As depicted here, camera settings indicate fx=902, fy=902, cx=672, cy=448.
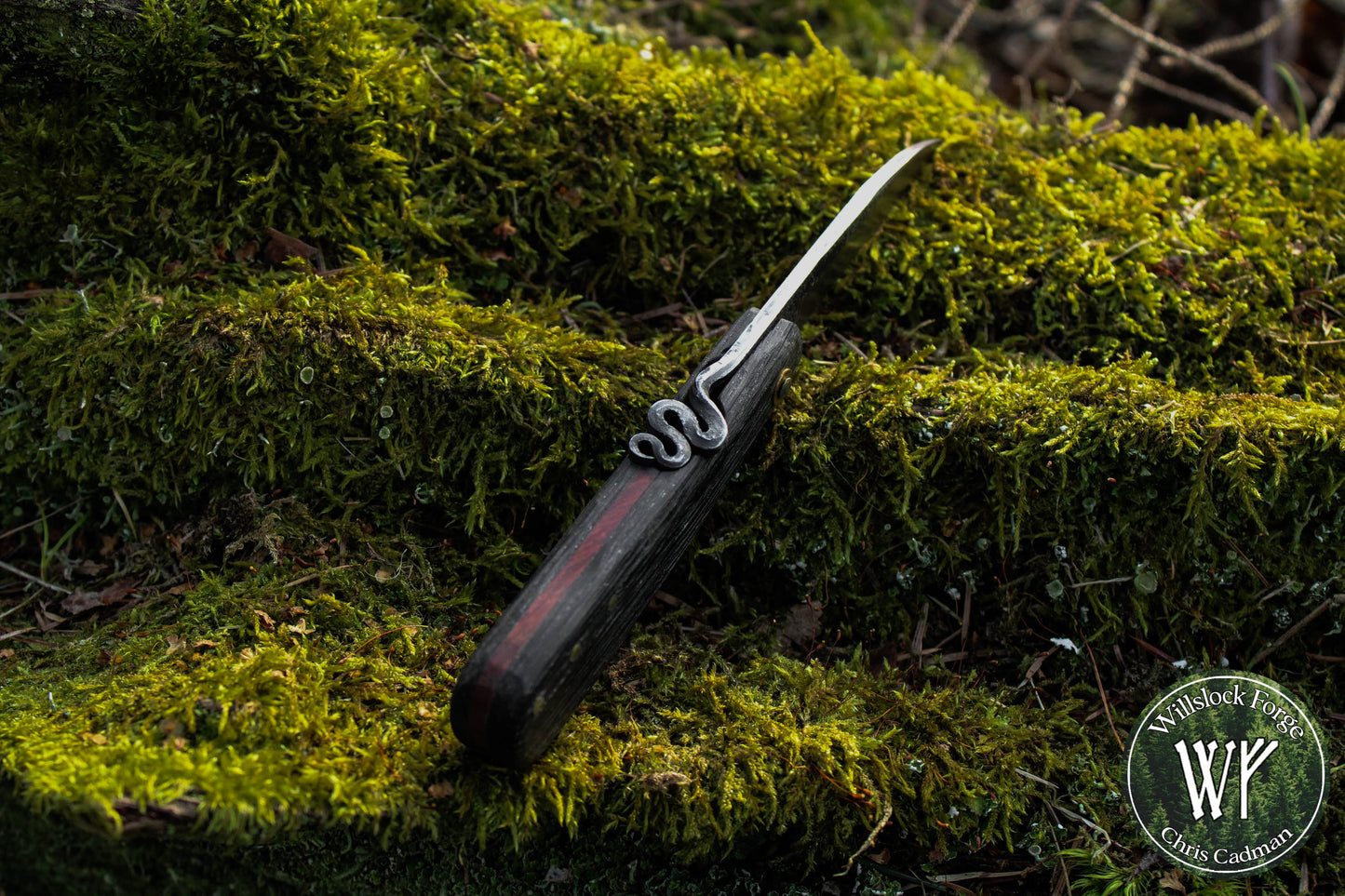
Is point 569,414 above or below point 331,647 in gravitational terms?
above

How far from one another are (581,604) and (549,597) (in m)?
0.07

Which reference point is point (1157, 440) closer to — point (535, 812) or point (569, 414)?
point (569, 414)

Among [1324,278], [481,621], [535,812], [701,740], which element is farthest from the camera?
[1324,278]

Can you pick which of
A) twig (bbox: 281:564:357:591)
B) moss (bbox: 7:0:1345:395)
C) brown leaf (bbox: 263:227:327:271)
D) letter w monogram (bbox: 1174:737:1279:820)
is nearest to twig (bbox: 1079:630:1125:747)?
letter w monogram (bbox: 1174:737:1279:820)

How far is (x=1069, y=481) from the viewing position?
8.27 ft

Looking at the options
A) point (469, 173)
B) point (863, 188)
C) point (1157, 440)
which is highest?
point (863, 188)

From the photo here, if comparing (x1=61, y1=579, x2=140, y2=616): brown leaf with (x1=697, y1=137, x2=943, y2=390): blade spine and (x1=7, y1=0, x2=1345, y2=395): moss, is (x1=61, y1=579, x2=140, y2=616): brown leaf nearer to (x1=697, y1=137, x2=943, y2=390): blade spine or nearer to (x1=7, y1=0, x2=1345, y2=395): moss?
(x1=7, y1=0, x2=1345, y2=395): moss

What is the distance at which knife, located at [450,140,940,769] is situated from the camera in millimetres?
1753

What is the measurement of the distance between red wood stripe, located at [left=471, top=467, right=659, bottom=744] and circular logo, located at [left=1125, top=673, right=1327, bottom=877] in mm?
1484

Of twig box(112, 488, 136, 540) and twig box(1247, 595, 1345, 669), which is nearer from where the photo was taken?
twig box(1247, 595, 1345, 669)

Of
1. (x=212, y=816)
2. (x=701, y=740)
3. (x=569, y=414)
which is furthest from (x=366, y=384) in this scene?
(x=701, y=740)

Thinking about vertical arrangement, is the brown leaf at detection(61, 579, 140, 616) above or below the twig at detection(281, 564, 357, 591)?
below

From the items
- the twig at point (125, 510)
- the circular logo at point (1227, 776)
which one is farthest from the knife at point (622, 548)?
the twig at point (125, 510)

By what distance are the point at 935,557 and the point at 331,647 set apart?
64.8 inches
